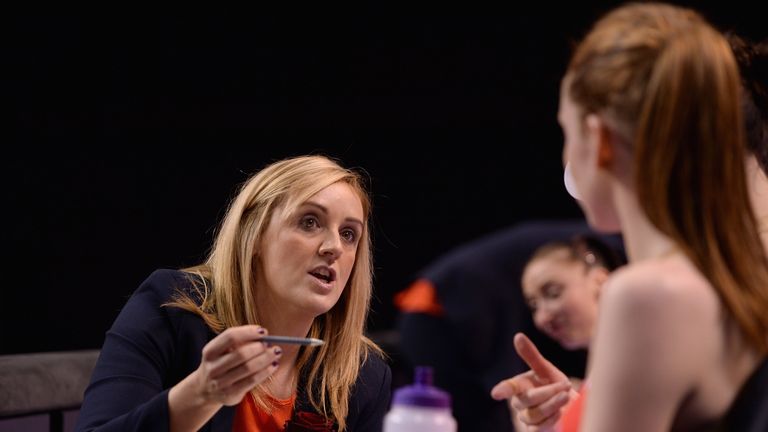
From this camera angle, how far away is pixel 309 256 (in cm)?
170

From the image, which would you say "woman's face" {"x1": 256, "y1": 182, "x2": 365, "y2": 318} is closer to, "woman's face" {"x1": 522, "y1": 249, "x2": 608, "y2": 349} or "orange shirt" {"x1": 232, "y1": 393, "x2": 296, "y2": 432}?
"orange shirt" {"x1": 232, "y1": 393, "x2": 296, "y2": 432}

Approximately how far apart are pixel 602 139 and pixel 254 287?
3.20 feet

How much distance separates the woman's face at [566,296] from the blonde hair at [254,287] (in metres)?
1.17

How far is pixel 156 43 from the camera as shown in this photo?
3777 mm

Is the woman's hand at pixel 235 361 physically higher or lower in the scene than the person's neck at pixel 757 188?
lower

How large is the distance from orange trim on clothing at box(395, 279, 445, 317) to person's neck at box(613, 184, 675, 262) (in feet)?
7.05

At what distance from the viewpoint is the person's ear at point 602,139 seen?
0.91 m

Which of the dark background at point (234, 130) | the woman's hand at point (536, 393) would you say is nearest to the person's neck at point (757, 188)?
the woman's hand at point (536, 393)

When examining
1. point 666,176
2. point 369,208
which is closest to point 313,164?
point 369,208

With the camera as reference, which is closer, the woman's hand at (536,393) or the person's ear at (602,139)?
the person's ear at (602,139)

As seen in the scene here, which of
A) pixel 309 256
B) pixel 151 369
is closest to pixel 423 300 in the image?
pixel 309 256

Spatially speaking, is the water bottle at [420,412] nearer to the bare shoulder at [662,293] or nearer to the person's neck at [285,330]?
the bare shoulder at [662,293]

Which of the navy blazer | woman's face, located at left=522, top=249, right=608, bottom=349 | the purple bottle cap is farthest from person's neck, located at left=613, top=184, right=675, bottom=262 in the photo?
woman's face, located at left=522, top=249, right=608, bottom=349

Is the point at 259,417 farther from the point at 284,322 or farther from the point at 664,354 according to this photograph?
A: the point at 664,354
